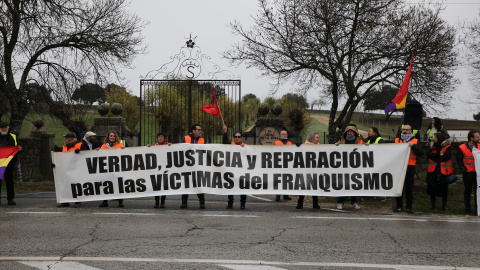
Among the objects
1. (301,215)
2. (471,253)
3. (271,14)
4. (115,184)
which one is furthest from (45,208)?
(271,14)

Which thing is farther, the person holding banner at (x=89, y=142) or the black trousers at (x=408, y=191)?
the person holding banner at (x=89, y=142)

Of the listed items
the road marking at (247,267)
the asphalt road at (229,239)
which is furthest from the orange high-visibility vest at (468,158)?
the road marking at (247,267)

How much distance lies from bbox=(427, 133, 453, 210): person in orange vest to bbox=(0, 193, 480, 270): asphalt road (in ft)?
4.19

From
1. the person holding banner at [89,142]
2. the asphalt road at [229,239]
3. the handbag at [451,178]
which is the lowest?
the asphalt road at [229,239]

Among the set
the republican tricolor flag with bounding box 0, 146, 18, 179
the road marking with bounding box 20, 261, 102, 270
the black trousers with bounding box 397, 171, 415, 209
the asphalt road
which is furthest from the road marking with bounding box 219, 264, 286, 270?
the republican tricolor flag with bounding box 0, 146, 18, 179

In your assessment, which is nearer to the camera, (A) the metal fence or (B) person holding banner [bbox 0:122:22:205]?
(B) person holding banner [bbox 0:122:22:205]

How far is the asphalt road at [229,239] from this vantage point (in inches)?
260

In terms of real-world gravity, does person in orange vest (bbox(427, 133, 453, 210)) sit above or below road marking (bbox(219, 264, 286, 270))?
above

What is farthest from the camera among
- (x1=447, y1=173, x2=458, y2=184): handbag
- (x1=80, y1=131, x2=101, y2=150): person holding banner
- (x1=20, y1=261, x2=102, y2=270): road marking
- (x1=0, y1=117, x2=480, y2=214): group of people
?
(x1=80, y1=131, x2=101, y2=150): person holding banner

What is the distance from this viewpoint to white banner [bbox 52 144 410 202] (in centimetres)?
1157

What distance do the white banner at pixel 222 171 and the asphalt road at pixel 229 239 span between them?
19.2 inches

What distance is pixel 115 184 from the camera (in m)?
11.8

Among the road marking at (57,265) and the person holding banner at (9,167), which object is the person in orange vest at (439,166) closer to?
the road marking at (57,265)

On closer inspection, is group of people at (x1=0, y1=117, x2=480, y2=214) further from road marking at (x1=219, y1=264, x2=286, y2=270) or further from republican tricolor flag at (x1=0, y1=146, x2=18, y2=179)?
road marking at (x1=219, y1=264, x2=286, y2=270)
